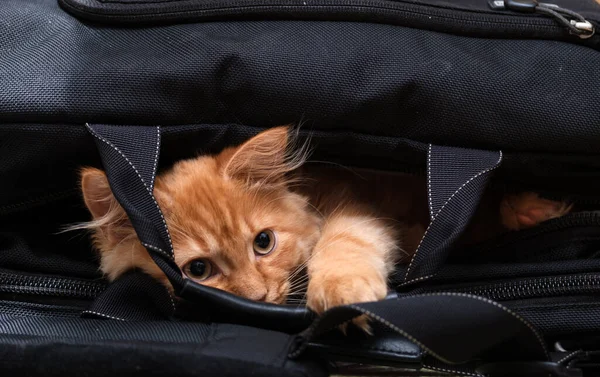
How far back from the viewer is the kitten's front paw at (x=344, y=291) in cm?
101

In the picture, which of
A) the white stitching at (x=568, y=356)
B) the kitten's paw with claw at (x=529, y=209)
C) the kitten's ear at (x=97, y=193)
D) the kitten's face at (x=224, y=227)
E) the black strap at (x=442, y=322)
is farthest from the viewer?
the kitten's paw with claw at (x=529, y=209)

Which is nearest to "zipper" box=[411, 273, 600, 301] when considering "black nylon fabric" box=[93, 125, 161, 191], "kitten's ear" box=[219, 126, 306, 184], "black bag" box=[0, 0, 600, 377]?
"black bag" box=[0, 0, 600, 377]

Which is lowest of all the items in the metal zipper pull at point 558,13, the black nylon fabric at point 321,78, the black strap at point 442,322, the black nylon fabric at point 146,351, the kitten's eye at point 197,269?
the kitten's eye at point 197,269

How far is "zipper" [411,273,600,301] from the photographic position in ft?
3.43

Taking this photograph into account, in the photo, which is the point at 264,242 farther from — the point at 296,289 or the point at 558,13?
the point at 558,13

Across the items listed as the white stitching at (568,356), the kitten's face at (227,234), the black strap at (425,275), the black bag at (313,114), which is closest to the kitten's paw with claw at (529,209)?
the black bag at (313,114)

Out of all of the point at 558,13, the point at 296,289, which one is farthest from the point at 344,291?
the point at 558,13

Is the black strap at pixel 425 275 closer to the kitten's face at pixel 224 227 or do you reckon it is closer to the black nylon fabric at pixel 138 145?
the black nylon fabric at pixel 138 145

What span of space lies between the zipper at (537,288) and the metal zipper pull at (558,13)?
46cm

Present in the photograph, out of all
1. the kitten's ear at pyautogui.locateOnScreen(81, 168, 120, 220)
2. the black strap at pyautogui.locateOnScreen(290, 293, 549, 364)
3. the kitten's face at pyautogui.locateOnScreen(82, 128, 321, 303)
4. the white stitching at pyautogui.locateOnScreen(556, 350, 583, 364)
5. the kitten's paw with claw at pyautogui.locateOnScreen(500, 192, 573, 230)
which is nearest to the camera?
the black strap at pyautogui.locateOnScreen(290, 293, 549, 364)

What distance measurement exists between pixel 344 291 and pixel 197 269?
344 millimetres

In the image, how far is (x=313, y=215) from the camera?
4.60 feet

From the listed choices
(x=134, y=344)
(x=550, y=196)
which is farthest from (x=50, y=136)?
(x=550, y=196)

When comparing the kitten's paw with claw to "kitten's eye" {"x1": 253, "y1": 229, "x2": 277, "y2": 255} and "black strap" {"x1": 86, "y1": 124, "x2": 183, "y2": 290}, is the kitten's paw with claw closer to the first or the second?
"kitten's eye" {"x1": 253, "y1": 229, "x2": 277, "y2": 255}
